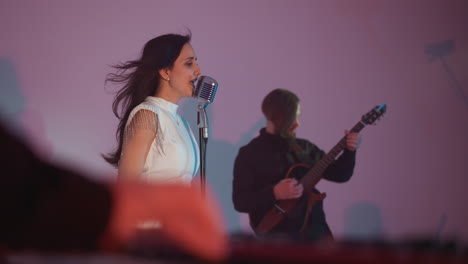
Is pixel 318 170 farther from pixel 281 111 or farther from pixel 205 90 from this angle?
pixel 205 90

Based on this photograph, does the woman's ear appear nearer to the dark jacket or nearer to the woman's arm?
the woman's arm

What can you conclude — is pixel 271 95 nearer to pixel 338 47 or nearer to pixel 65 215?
pixel 338 47

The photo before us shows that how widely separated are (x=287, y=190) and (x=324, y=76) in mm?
1435

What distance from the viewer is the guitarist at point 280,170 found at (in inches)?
134

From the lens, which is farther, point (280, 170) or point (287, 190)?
point (280, 170)

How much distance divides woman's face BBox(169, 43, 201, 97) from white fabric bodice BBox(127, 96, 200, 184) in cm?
22

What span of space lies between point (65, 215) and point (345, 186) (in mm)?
3931

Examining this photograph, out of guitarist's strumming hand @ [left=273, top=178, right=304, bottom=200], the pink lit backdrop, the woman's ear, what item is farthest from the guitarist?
the woman's ear

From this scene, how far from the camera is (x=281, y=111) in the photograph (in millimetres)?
3729

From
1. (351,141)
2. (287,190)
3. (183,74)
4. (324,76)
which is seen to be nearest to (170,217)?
(183,74)

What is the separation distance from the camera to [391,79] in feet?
14.4

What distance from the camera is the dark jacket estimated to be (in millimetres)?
3420

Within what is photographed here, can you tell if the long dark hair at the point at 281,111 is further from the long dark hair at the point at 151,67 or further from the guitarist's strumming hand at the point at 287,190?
the long dark hair at the point at 151,67

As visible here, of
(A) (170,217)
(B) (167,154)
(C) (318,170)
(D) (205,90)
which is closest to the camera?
(A) (170,217)
